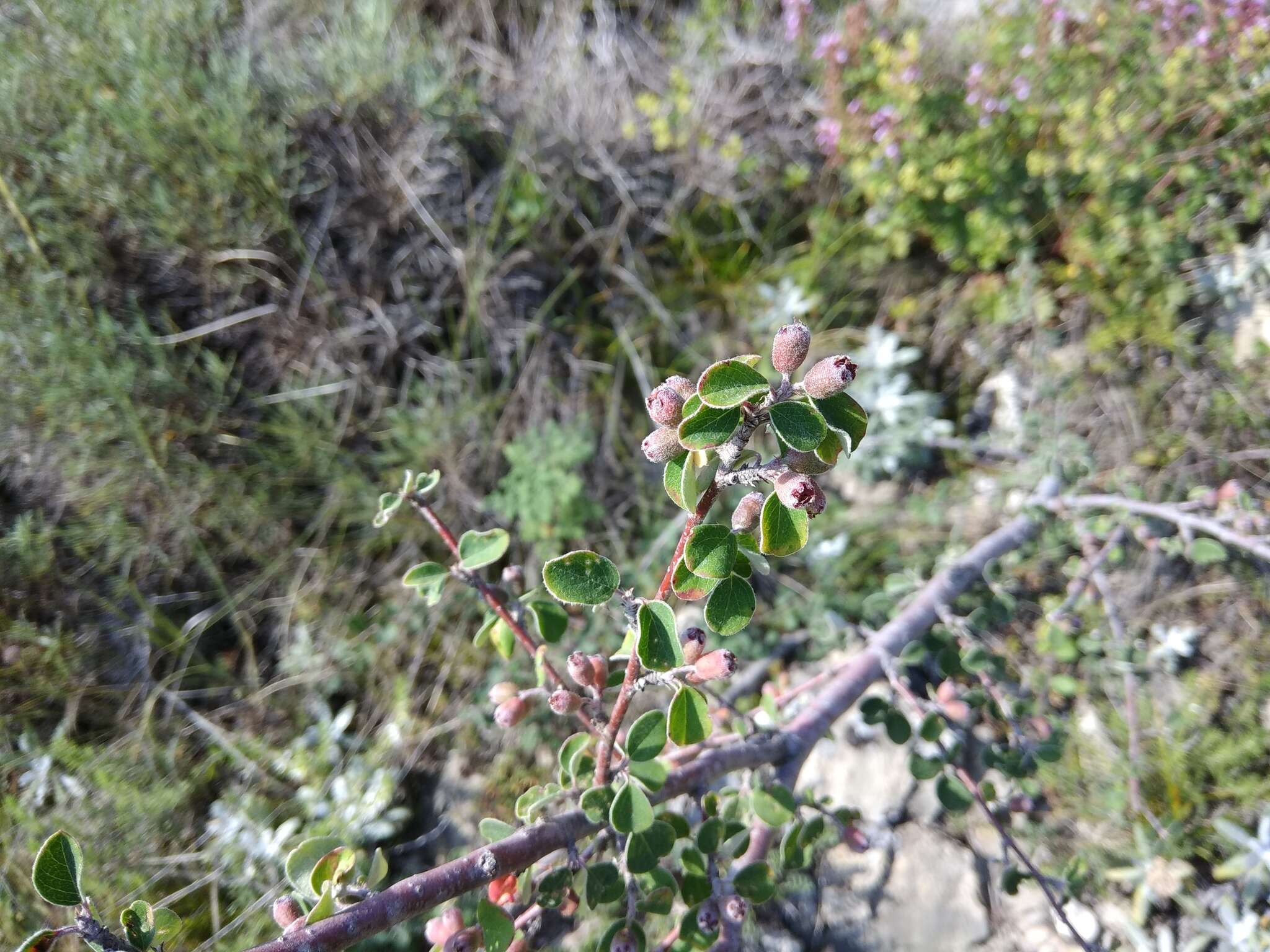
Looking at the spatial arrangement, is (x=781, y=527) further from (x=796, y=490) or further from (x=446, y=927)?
(x=446, y=927)

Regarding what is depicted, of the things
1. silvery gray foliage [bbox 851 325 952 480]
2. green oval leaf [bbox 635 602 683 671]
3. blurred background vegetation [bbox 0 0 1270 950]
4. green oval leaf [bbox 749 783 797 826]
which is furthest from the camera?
silvery gray foliage [bbox 851 325 952 480]

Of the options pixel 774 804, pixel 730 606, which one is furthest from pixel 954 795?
pixel 730 606

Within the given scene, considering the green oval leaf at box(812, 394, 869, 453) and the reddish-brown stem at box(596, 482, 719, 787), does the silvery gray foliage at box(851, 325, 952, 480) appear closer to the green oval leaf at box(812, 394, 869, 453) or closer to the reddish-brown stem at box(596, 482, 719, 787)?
the reddish-brown stem at box(596, 482, 719, 787)

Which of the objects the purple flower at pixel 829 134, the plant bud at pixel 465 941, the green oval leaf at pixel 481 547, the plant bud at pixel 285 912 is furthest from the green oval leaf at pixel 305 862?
the purple flower at pixel 829 134

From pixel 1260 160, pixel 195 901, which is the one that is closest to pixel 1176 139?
pixel 1260 160

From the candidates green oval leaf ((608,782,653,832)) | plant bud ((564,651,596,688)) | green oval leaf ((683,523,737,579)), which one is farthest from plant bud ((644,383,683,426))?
green oval leaf ((608,782,653,832))

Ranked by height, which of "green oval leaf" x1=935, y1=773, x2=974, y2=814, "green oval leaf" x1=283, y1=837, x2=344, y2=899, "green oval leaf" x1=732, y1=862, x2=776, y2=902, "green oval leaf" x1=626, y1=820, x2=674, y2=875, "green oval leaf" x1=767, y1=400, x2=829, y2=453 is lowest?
"green oval leaf" x1=935, y1=773, x2=974, y2=814

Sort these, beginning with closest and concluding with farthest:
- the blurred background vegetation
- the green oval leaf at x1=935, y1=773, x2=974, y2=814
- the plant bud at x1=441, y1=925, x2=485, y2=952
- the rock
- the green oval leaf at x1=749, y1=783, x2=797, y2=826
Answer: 1. the plant bud at x1=441, y1=925, x2=485, y2=952
2. the green oval leaf at x1=749, y1=783, x2=797, y2=826
3. the green oval leaf at x1=935, y1=773, x2=974, y2=814
4. the rock
5. the blurred background vegetation
